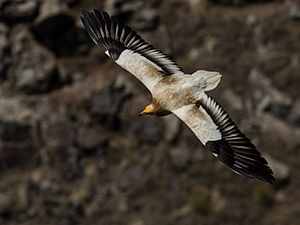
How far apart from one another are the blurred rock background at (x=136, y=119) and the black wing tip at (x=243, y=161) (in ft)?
42.9

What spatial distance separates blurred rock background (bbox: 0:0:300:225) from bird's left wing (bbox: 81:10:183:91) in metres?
11.2

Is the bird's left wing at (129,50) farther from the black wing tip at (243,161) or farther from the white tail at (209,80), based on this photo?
the black wing tip at (243,161)

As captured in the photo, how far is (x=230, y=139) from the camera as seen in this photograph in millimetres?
17297

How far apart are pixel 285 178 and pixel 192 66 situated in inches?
227

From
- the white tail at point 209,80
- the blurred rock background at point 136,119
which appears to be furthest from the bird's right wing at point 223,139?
the blurred rock background at point 136,119

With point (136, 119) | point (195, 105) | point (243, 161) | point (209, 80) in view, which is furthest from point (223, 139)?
point (136, 119)

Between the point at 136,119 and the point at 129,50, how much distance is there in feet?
40.4

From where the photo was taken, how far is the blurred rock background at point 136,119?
30.5m

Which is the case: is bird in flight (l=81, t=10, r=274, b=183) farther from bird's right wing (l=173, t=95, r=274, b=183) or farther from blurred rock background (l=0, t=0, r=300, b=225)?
blurred rock background (l=0, t=0, r=300, b=225)

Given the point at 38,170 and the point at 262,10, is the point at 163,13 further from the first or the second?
the point at 38,170

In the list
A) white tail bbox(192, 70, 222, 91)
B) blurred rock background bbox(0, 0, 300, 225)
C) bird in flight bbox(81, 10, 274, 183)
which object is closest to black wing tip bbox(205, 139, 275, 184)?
bird in flight bbox(81, 10, 274, 183)

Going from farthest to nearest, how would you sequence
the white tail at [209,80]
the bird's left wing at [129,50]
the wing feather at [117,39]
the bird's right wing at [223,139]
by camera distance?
the wing feather at [117,39] < the bird's left wing at [129,50] < the white tail at [209,80] < the bird's right wing at [223,139]

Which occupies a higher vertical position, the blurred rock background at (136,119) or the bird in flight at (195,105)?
the blurred rock background at (136,119)

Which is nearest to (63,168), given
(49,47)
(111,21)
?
(49,47)
